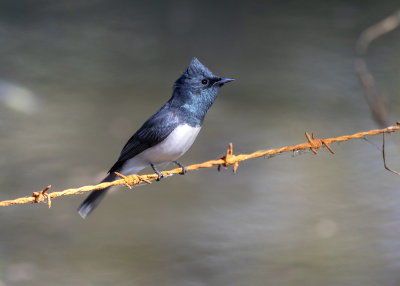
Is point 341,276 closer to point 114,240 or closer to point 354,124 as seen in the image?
point 114,240

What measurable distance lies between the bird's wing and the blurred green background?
1.60 meters

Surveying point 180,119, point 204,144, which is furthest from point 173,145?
point 204,144

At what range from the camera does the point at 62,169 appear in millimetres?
5586

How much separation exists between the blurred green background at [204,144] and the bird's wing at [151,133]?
1603 mm

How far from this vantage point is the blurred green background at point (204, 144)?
4469 millimetres

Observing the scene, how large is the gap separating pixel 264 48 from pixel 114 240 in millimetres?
4167

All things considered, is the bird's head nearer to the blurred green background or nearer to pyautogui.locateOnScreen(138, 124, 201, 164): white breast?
pyautogui.locateOnScreen(138, 124, 201, 164): white breast

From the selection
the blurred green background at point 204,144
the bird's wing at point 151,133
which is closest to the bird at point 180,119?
the bird's wing at point 151,133

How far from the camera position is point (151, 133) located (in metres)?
2.88

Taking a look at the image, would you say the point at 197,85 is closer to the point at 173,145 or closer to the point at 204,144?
the point at 173,145

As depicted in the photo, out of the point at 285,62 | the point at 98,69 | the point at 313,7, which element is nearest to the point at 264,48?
the point at 285,62

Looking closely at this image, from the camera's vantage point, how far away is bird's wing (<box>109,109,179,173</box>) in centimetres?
285

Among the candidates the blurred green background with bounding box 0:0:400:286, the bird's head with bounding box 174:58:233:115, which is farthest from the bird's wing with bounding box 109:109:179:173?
the blurred green background with bounding box 0:0:400:286

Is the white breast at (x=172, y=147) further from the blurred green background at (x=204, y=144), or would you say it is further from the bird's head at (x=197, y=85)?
the blurred green background at (x=204, y=144)
